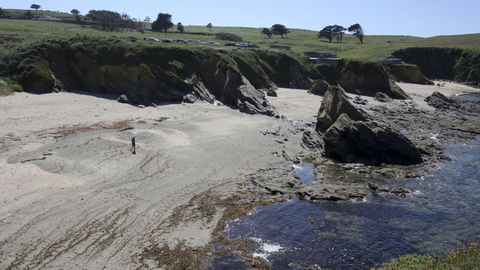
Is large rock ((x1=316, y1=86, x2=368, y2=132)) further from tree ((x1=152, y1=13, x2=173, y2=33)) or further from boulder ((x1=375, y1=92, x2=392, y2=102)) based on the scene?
tree ((x1=152, y1=13, x2=173, y2=33))

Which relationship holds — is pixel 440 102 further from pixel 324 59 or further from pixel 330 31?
pixel 330 31

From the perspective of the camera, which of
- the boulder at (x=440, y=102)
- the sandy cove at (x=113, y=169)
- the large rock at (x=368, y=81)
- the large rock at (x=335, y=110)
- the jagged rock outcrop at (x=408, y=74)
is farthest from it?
the jagged rock outcrop at (x=408, y=74)

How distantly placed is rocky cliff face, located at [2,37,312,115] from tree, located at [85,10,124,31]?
65501 millimetres

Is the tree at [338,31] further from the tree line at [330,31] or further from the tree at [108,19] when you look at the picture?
the tree at [108,19]

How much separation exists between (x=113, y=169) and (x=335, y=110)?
24.3m

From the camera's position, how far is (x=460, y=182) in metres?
36.2

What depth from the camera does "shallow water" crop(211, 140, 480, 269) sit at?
22.9 metres

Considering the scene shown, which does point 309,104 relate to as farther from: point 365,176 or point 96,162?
point 96,162

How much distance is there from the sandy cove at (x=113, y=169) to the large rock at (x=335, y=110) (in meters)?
3.11

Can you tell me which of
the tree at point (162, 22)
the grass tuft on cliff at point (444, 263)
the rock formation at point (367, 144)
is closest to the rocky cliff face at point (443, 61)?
the tree at point (162, 22)

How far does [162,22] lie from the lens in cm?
14500

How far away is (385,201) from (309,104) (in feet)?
120

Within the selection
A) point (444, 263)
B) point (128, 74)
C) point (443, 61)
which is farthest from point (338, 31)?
point (444, 263)

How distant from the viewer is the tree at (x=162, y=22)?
144 metres
